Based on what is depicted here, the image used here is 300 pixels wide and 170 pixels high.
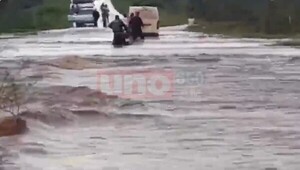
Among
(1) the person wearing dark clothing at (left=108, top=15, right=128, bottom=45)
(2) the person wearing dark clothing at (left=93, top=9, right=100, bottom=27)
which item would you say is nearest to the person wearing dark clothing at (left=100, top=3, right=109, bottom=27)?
(2) the person wearing dark clothing at (left=93, top=9, right=100, bottom=27)

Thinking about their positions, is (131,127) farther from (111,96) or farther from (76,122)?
(111,96)

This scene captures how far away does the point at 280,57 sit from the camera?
30.2 m

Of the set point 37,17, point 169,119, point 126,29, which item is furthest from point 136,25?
point 37,17

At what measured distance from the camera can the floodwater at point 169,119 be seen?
1267cm

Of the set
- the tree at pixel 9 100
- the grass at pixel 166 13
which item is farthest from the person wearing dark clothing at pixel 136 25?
the grass at pixel 166 13

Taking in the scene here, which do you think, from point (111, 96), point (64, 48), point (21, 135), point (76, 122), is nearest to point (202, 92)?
point (111, 96)

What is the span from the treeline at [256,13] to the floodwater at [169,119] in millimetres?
17979

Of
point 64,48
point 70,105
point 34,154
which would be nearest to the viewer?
point 34,154

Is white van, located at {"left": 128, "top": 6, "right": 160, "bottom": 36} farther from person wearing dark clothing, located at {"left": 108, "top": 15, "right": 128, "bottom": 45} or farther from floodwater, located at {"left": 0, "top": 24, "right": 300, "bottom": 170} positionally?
floodwater, located at {"left": 0, "top": 24, "right": 300, "bottom": 170}

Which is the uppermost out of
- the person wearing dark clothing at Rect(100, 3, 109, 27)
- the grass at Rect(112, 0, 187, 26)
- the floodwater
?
the floodwater

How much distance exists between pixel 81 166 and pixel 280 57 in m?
18.7

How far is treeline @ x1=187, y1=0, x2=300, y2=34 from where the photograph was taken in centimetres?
4769

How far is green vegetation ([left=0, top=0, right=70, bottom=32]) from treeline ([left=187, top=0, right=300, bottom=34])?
816 cm

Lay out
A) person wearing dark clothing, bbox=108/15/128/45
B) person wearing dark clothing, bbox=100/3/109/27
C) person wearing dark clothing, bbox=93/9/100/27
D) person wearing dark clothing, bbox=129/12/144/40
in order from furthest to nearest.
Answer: person wearing dark clothing, bbox=93/9/100/27 < person wearing dark clothing, bbox=100/3/109/27 < person wearing dark clothing, bbox=129/12/144/40 < person wearing dark clothing, bbox=108/15/128/45
